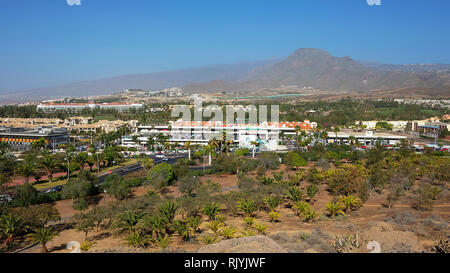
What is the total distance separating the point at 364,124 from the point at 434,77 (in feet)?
544

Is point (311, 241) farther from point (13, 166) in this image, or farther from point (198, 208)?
point (13, 166)

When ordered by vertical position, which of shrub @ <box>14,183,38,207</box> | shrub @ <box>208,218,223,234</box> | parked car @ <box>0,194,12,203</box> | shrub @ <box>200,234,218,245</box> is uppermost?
shrub @ <box>200,234,218,245</box>

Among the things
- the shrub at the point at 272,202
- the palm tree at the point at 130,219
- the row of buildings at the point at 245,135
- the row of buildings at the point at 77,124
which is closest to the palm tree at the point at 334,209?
the shrub at the point at 272,202

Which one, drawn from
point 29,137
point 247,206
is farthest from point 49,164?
point 29,137

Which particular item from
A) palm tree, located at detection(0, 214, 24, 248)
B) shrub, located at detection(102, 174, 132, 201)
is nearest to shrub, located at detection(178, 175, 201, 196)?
shrub, located at detection(102, 174, 132, 201)

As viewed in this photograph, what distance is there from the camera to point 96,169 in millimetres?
35469

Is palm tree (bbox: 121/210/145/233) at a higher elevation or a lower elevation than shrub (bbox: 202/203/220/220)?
higher

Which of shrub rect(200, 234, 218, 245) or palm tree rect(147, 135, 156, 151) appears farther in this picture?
palm tree rect(147, 135, 156, 151)

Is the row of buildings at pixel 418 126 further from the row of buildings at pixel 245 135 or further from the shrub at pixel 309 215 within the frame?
the shrub at pixel 309 215

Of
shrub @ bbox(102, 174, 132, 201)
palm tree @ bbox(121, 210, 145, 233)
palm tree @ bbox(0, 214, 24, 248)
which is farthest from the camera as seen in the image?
shrub @ bbox(102, 174, 132, 201)

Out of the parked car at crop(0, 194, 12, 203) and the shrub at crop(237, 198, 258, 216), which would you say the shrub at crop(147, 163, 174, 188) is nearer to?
the shrub at crop(237, 198, 258, 216)
